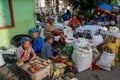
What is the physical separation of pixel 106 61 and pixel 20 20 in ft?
12.5

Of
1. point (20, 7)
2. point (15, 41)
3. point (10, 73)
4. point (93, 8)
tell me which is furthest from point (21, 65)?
point (93, 8)

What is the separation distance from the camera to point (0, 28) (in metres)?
6.47

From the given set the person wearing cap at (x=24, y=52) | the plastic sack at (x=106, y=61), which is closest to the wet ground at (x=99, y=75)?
the plastic sack at (x=106, y=61)

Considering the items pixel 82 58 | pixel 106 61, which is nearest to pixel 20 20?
pixel 82 58

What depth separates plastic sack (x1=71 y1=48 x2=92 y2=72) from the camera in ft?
16.3

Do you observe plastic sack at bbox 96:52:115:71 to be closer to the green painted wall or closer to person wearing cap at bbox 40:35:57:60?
person wearing cap at bbox 40:35:57:60

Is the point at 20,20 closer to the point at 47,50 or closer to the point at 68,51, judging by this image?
the point at 47,50

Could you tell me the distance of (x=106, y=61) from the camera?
5000 mm

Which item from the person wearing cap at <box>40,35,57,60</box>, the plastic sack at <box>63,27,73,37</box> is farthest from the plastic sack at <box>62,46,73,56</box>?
the plastic sack at <box>63,27,73,37</box>

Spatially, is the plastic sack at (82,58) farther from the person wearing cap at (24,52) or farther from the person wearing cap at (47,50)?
the person wearing cap at (24,52)

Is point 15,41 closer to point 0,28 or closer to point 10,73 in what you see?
point 0,28

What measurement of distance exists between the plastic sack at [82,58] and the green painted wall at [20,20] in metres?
2.90

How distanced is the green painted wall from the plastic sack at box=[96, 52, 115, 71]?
11.5 feet

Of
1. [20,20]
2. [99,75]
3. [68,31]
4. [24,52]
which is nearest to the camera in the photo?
[24,52]
